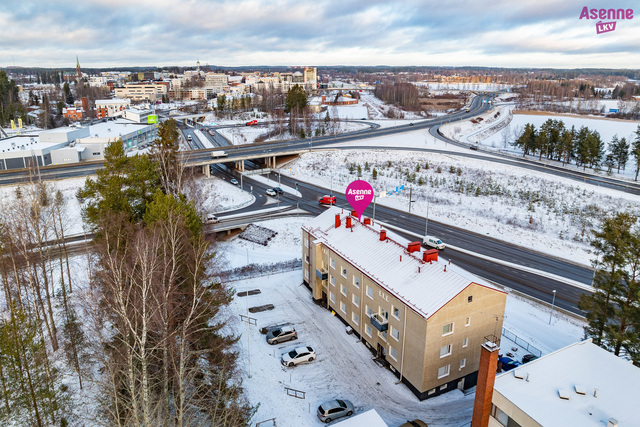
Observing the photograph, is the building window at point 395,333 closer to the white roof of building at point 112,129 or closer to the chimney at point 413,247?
the chimney at point 413,247

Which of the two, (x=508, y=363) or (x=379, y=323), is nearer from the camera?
(x=379, y=323)

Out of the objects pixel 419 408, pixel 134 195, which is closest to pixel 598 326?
pixel 419 408

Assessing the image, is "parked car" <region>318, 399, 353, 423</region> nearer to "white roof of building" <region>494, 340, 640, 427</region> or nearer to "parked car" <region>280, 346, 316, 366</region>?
"parked car" <region>280, 346, 316, 366</region>

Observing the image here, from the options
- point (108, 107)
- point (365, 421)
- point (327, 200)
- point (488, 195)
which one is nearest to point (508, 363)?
point (365, 421)

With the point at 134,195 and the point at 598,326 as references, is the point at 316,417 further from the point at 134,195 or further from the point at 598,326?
the point at 134,195

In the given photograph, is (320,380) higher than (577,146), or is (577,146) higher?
(577,146)

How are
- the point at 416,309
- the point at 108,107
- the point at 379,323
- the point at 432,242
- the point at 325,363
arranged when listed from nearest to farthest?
1. the point at 416,309
2. the point at 379,323
3. the point at 325,363
4. the point at 432,242
5. the point at 108,107

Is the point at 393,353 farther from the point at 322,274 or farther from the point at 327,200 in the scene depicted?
the point at 327,200

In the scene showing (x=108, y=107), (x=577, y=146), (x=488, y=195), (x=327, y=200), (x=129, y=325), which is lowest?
(x=488, y=195)

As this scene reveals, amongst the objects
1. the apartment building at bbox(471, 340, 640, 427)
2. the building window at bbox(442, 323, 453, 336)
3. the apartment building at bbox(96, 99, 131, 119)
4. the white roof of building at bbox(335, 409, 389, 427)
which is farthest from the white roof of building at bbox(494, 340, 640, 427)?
the apartment building at bbox(96, 99, 131, 119)
